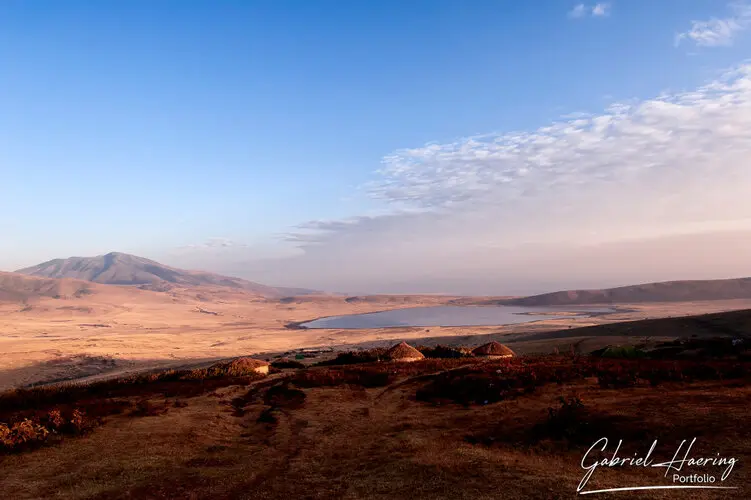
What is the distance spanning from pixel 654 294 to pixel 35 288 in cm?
21391

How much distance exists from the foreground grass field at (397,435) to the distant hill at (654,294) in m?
150

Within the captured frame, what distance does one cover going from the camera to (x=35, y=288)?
157 metres

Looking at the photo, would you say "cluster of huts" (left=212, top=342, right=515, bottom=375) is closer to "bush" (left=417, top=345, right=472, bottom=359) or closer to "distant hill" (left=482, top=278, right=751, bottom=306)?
"bush" (left=417, top=345, right=472, bottom=359)

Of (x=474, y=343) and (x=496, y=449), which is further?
(x=474, y=343)

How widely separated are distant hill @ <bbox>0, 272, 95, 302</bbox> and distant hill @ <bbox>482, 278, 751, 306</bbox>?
14950 cm

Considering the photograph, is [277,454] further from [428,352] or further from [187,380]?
[428,352]

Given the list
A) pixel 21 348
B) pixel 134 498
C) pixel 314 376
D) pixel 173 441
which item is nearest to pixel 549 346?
pixel 314 376

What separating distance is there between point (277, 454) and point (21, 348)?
58144 mm

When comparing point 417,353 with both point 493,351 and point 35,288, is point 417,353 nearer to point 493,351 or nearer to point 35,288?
point 493,351

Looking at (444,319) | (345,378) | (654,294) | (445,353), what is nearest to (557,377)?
(345,378)

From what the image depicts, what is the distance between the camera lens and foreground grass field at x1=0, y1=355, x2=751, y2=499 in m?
8.79

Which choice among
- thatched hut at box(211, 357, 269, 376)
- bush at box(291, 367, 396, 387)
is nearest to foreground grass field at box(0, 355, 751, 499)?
bush at box(291, 367, 396, 387)

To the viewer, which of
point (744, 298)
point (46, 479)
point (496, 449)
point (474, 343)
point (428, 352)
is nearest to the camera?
point (46, 479)

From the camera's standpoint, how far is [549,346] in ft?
129
